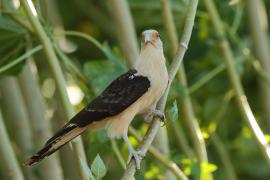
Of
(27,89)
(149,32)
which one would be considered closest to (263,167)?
(27,89)

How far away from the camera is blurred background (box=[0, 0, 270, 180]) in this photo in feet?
11.0

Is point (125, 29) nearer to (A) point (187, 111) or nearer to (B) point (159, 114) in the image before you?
(A) point (187, 111)

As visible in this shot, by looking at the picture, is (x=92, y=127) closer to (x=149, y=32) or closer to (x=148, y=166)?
(x=149, y=32)

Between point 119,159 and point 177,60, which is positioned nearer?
point 177,60

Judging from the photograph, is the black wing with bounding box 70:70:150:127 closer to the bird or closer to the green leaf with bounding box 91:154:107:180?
the bird

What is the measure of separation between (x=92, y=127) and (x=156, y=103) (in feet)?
0.88

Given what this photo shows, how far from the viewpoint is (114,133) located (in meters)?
3.12

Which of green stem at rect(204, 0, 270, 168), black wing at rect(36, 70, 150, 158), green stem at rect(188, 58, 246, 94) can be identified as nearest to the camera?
black wing at rect(36, 70, 150, 158)

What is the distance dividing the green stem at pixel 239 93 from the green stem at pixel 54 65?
0.81 m

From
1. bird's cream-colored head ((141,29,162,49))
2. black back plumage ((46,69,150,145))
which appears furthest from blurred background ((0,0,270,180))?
bird's cream-colored head ((141,29,162,49))

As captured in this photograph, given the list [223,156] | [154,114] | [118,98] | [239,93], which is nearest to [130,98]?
[118,98]

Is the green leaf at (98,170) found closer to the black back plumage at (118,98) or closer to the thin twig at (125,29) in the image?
the black back plumage at (118,98)

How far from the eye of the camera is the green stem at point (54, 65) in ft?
9.46

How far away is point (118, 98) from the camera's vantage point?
309 centimetres
